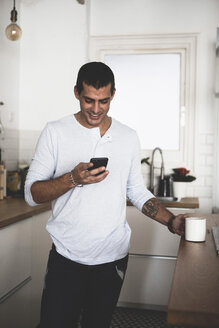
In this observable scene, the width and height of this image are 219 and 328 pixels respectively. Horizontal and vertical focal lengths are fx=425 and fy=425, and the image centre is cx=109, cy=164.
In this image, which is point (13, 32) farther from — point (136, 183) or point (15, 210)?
point (136, 183)

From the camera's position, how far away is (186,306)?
38.7 inches

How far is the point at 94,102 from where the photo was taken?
66.5 inches

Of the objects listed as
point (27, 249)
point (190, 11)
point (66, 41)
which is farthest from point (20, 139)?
point (190, 11)

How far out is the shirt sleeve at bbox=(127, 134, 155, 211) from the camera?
1.88 metres

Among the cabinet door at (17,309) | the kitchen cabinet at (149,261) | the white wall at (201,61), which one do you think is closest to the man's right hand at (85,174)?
the cabinet door at (17,309)

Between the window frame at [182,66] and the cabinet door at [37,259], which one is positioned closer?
the cabinet door at [37,259]

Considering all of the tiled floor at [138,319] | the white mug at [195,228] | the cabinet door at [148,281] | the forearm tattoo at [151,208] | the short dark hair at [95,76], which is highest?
the short dark hair at [95,76]

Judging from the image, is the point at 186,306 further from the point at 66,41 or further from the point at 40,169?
the point at 66,41

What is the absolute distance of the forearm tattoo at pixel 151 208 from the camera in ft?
6.14

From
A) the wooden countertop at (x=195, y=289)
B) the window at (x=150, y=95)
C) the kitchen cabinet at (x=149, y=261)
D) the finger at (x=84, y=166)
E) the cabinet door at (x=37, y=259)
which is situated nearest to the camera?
the wooden countertop at (x=195, y=289)

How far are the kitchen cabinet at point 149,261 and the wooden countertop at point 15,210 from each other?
0.78m

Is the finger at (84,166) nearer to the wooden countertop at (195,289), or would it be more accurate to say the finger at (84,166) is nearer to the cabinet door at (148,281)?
the wooden countertop at (195,289)

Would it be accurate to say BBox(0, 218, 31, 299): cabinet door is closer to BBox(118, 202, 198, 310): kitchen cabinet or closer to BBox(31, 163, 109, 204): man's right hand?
BBox(31, 163, 109, 204): man's right hand

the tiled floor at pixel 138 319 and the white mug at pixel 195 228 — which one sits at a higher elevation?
the white mug at pixel 195 228
